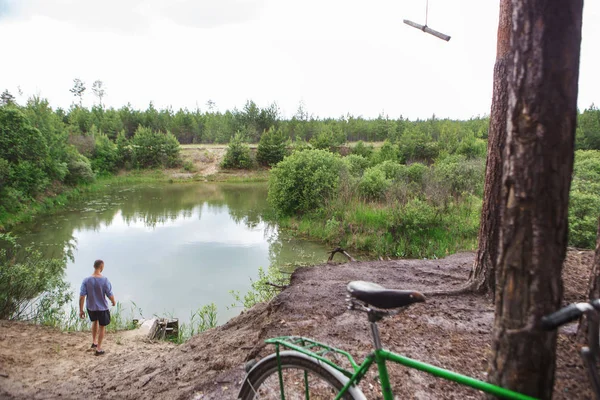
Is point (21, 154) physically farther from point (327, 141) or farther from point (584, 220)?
point (327, 141)

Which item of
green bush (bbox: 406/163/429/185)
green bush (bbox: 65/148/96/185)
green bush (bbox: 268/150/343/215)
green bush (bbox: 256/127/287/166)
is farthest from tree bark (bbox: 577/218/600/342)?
green bush (bbox: 256/127/287/166)

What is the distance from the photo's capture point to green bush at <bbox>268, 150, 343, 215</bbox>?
15.7 meters

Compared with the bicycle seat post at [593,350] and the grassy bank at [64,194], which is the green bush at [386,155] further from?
the bicycle seat post at [593,350]

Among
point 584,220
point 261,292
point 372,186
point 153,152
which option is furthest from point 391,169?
point 153,152

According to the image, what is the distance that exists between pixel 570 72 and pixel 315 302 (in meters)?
3.45

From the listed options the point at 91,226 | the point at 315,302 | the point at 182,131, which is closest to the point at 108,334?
the point at 315,302

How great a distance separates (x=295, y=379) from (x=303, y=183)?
13.4 meters

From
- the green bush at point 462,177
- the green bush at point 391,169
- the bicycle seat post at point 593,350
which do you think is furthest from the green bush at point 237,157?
the bicycle seat post at point 593,350

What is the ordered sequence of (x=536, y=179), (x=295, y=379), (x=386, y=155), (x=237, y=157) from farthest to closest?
1. (x=237, y=157)
2. (x=386, y=155)
3. (x=295, y=379)
4. (x=536, y=179)

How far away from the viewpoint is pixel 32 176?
19109 millimetres

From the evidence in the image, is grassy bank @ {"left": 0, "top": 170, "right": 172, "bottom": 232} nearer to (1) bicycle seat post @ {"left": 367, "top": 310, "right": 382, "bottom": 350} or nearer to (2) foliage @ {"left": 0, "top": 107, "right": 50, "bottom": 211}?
(2) foliage @ {"left": 0, "top": 107, "right": 50, "bottom": 211}

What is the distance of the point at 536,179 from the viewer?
1.34 meters

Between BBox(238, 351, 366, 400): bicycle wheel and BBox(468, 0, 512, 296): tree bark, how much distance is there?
2273 mm

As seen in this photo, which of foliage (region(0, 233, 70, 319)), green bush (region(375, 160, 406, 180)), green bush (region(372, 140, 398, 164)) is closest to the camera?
foliage (region(0, 233, 70, 319))
